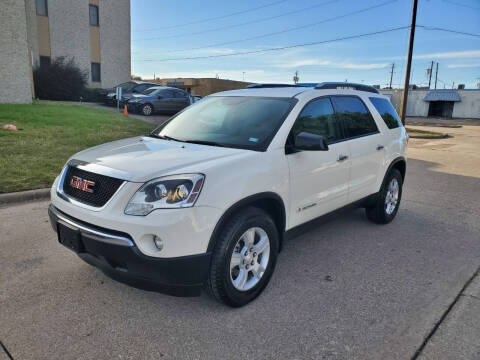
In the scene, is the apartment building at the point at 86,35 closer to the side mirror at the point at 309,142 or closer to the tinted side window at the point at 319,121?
the tinted side window at the point at 319,121

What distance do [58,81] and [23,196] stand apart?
20362mm

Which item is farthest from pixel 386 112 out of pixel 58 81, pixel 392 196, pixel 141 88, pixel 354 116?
pixel 58 81

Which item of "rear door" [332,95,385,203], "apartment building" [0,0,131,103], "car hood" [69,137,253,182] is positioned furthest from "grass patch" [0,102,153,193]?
"apartment building" [0,0,131,103]

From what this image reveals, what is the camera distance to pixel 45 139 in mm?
9703

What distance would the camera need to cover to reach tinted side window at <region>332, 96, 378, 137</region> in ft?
14.5

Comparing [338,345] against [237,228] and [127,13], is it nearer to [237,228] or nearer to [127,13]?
[237,228]

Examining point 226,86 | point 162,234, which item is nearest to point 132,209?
point 162,234

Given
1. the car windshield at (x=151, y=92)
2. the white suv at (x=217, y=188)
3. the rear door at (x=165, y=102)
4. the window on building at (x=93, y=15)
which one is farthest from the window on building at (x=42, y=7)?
the white suv at (x=217, y=188)

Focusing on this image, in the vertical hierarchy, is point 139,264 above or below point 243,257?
above

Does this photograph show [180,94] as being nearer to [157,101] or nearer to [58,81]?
[157,101]

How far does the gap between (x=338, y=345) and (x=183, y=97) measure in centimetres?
1715

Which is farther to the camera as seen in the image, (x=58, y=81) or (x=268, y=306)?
(x=58, y=81)

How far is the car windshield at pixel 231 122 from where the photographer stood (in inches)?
140

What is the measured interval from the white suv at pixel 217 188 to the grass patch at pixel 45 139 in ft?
11.8
